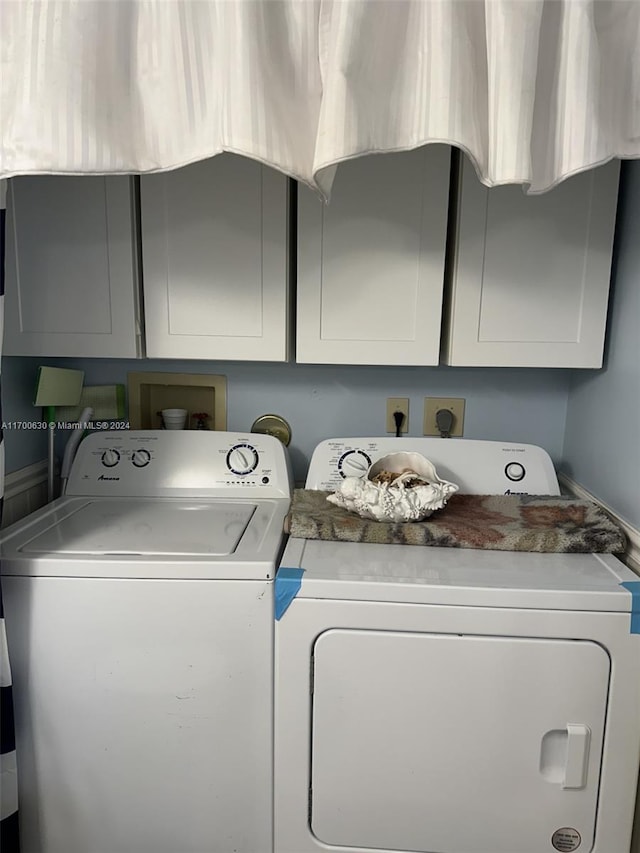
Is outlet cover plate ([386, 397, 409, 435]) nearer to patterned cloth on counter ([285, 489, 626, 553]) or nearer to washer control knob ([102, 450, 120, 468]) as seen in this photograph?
patterned cloth on counter ([285, 489, 626, 553])

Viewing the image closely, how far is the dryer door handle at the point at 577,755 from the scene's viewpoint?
1.11 metres

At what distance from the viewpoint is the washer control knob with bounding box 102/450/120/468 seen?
5.27 ft

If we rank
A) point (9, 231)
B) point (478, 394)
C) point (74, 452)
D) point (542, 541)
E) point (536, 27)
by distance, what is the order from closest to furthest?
point (536, 27) → point (542, 541) → point (9, 231) → point (74, 452) → point (478, 394)

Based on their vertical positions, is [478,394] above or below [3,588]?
above

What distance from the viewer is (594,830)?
1.15m

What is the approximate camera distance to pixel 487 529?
1301 millimetres

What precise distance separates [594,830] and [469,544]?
605 mm

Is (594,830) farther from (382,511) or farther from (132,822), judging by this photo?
(132,822)

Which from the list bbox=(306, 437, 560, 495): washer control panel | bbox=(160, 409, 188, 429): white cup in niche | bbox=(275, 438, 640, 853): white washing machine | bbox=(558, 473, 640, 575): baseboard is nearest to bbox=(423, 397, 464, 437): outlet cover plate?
bbox=(306, 437, 560, 495): washer control panel

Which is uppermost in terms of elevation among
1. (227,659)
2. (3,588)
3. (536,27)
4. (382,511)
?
(536,27)

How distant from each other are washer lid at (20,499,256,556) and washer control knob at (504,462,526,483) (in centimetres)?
70

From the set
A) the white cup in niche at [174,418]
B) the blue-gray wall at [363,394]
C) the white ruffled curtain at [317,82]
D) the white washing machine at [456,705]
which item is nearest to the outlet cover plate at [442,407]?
the blue-gray wall at [363,394]

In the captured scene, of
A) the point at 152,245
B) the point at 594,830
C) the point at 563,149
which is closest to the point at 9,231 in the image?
the point at 152,245

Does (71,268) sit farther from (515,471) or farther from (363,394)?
(515,471)
